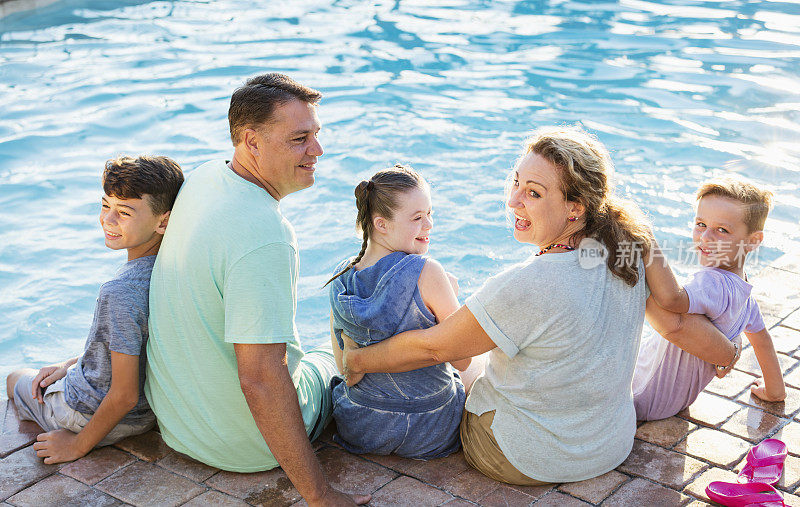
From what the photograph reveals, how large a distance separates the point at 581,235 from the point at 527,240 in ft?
0.74

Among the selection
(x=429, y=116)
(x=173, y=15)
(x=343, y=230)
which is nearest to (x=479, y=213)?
(x=343, y=230)

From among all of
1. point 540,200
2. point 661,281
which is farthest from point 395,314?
point 661,281

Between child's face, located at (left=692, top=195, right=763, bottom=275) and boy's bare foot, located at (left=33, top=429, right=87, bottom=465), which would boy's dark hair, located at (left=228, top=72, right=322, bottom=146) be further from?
child's face, located at (left=692, top=195, right=763, bottom=275)

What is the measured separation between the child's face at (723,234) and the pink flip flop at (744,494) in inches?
40.5

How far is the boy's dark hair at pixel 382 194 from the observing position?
135 inches

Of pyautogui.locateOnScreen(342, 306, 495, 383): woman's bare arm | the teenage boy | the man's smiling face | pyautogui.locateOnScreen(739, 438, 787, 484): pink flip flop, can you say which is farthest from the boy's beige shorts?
pyautogui.locateOnScreen(739, 438, 787, 484): pink flip flop

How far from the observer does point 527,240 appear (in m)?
3.20

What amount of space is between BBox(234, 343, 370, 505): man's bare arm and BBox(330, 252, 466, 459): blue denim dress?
494 millimetres

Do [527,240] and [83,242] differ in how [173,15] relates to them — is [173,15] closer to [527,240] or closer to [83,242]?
[83,242]

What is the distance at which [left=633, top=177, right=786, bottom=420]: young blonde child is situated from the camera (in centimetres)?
364

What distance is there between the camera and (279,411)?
300 centimetres

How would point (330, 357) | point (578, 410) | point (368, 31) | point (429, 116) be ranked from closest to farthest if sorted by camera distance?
point (578, 410) → point (330, 357) → point (429, 116) → point (368, 31)

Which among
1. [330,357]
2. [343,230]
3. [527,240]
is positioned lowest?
[343,230]

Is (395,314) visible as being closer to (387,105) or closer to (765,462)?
(765,462)
